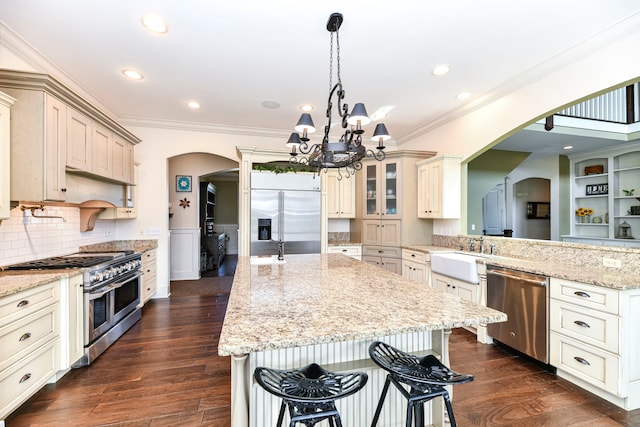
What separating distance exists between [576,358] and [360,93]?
3.28 metres

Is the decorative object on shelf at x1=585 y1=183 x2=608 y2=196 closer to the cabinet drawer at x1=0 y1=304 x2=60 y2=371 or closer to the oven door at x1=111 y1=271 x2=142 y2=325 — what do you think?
the oven door at x1=111 y1=271 x2=142 y2=325

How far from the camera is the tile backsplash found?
7.87 feet

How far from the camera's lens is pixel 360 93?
11.5 feet

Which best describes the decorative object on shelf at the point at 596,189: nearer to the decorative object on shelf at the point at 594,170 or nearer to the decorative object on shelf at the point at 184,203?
the decorative object on shelf at the point at 594,170

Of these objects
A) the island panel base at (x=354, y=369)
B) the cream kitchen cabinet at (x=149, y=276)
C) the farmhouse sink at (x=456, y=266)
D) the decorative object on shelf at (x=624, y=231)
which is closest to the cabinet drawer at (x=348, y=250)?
the farmhouse sink at (x=456, y=266)

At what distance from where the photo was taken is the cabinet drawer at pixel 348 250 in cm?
482

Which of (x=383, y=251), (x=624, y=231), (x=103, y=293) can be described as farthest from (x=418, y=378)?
(x=624, y=231)

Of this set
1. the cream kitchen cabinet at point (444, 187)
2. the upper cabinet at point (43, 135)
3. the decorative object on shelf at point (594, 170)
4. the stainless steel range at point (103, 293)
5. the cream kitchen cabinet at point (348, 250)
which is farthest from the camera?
the decorative object on shelf at point (594, 170)

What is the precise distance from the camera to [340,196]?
5.09 m

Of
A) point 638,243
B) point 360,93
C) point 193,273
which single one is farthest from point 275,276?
point 638,243

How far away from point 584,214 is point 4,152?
8.07 meters

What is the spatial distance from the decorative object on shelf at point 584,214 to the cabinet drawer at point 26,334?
7848mm

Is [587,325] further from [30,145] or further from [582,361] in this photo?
[30,145]

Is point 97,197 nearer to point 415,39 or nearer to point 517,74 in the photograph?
point 415,39
